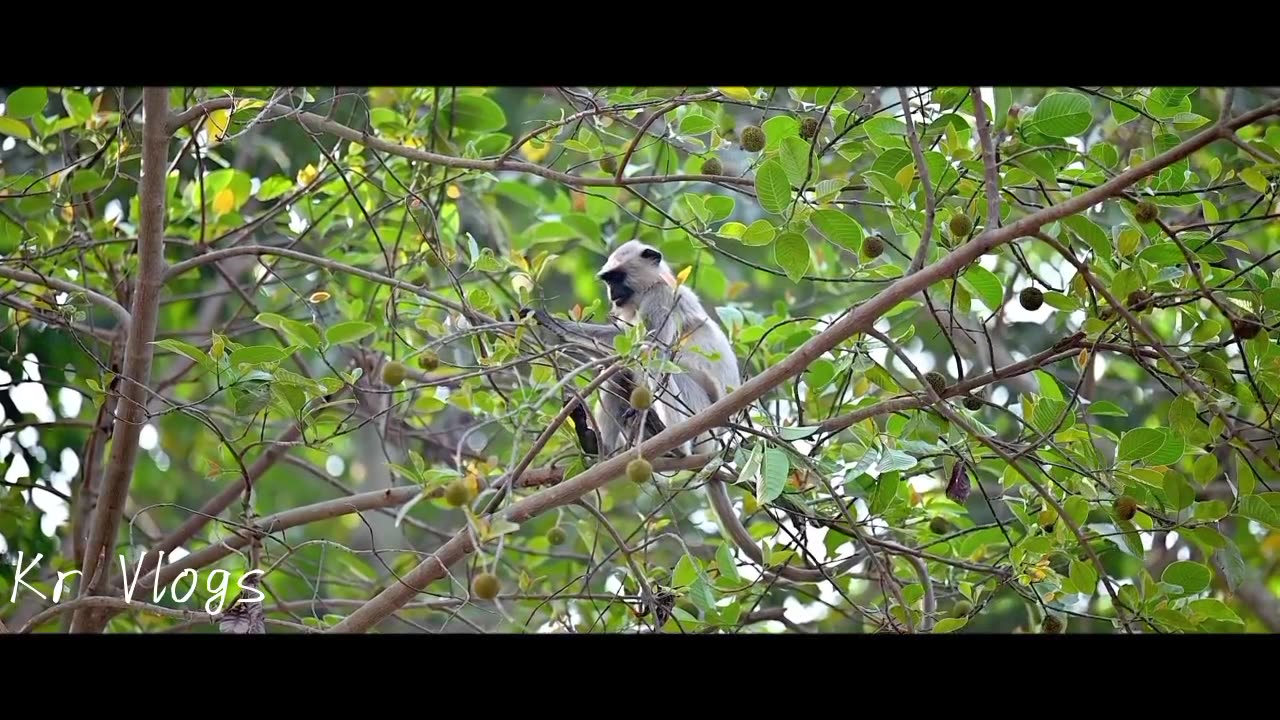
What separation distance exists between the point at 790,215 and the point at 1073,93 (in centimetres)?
72

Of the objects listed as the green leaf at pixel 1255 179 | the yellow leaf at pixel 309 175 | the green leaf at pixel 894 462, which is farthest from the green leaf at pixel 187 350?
the green leaf at pixel 1255 179

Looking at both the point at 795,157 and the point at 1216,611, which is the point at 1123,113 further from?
the point at 1216,611

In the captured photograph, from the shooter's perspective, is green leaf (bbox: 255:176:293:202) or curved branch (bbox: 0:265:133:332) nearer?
curved branch (bbox: 0:265:133:332)

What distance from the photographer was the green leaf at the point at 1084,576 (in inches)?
115

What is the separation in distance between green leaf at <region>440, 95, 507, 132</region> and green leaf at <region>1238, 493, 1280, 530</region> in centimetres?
257

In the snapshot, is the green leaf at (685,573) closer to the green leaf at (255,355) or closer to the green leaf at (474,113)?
the green leaf at (255,355)

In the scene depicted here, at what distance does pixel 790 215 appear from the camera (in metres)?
2.97

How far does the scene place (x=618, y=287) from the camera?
4.94 meters

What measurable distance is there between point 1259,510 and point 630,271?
9.12 feet

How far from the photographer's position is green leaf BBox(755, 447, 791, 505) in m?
2.65

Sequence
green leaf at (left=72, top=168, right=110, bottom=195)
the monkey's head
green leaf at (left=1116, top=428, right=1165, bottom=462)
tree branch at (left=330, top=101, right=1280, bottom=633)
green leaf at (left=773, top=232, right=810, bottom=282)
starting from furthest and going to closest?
1. the monkey's head
2. green leaf at (left=72, top=168, right=110, bottom=195)
3. green leaf at (left=773, top=232, right=810, bottom=282)
4. green leaf at (left=1116, top=428, right=1165, bottom=462)
5. tree branch at (left=330, top=101, right=1280, bottom=633)

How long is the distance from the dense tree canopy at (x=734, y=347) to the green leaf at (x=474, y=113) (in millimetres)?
12

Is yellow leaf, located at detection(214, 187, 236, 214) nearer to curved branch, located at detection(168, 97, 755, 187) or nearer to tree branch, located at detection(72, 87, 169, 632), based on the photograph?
tree branch, located at detection(72, 87, 169, 632)

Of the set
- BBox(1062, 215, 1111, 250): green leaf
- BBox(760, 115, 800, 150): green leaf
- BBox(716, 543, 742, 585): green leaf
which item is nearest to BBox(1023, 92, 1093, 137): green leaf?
BBox(1062, 215, 1111, 250): green leaf
